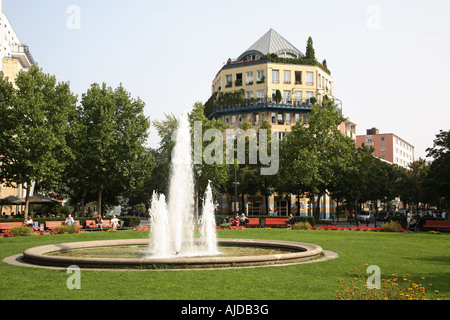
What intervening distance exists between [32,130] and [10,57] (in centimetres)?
2377

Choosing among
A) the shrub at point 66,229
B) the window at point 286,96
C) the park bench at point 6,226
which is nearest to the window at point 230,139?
the window at point 286,96

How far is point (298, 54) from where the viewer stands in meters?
74.0

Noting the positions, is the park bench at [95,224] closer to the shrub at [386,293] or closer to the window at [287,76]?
the shrub at [386,293]

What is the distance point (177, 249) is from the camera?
60.7 feet

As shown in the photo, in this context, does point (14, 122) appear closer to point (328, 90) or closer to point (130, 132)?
point (130, 132)

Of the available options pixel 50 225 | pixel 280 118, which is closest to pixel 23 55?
pixel 50 225

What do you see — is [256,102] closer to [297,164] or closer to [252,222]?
[297,164]

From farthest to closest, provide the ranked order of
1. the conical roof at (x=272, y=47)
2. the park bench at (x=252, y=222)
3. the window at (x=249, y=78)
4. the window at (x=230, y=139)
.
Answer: the conical roof at (x=272, y=47)
the window at (x=249, y=78)
the window at (x=230, y=139)
the park bench at (x=252, y=222)

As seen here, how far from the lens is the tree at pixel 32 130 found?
119 ft

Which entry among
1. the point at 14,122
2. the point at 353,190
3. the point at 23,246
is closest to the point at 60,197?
the point at 14,122

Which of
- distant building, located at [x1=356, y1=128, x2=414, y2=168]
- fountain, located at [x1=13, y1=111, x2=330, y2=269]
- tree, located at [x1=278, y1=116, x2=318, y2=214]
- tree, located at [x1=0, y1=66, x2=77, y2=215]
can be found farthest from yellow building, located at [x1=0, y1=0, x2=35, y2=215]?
distant building, located at [x1=356, y1=128, x2=414, y2=168]

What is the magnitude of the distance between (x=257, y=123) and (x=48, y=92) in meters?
35.0

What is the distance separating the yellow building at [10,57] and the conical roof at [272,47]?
32.6m
